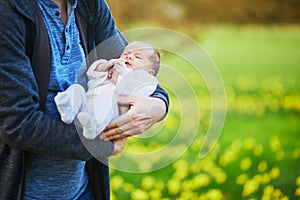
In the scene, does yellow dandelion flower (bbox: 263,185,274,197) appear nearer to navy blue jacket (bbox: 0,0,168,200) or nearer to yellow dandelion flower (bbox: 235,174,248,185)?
yellow dandelion flower (bbox: 235,174,248,185)

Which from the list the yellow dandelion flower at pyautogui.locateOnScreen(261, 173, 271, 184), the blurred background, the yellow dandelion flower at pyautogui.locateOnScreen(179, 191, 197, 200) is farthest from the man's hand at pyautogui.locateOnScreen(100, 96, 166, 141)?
the yellow dandelion flower at pyautogui.locateOnScreen(261, 173, 271, 184)

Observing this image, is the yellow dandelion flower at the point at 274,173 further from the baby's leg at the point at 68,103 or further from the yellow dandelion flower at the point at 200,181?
the baby's leg at the point at 68,103

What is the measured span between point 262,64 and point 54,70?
5.05 meters

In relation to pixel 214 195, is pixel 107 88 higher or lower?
higher

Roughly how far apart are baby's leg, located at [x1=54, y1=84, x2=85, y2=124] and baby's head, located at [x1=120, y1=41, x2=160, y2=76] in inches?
8.8

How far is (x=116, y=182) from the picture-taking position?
338 cm

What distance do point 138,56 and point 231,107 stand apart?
3.42 metres

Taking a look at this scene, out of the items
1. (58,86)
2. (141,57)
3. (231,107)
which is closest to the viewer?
(58,86)

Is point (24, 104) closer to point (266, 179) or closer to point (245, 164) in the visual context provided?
point (266, 179)

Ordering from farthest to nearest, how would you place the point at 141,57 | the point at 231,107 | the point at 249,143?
1. the point at 231,107
2. the point at 249,143
3. the point at 141,57

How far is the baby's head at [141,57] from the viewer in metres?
1.72

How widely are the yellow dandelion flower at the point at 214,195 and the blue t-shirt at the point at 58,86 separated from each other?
1.49 m

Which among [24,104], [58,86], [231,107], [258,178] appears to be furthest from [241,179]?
[24,104]

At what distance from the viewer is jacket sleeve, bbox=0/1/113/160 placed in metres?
1.41
